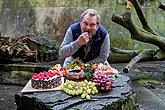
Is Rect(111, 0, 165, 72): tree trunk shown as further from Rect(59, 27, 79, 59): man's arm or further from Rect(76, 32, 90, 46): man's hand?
Rect(76, 32, 90, 46): man's hand

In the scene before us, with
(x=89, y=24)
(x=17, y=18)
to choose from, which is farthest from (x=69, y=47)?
(x=17, y=18)

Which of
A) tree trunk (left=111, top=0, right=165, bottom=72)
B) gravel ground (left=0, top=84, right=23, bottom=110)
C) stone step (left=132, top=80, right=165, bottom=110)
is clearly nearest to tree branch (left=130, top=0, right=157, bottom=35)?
tree trunk (left=111, top=0, right=165, bottom=72)

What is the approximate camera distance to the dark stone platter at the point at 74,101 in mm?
3436

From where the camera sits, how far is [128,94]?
3.92m

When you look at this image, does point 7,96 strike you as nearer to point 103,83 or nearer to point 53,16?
point 103,83

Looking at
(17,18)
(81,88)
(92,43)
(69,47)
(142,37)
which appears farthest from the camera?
(17,18)

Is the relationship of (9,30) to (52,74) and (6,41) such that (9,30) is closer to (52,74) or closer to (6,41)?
(6,41)

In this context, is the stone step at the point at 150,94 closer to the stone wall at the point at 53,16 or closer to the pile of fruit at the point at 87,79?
the pile of fruit at the point at 87,79

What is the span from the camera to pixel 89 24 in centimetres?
427

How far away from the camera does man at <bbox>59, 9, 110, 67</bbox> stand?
425 cm

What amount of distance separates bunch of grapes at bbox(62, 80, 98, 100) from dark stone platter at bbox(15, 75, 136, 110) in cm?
5

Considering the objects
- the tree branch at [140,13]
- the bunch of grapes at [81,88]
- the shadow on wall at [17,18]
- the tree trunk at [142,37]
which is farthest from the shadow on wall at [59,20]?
the bunch of grapes at [81,88]

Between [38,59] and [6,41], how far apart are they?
27.4 inches

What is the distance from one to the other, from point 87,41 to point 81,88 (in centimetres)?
80
